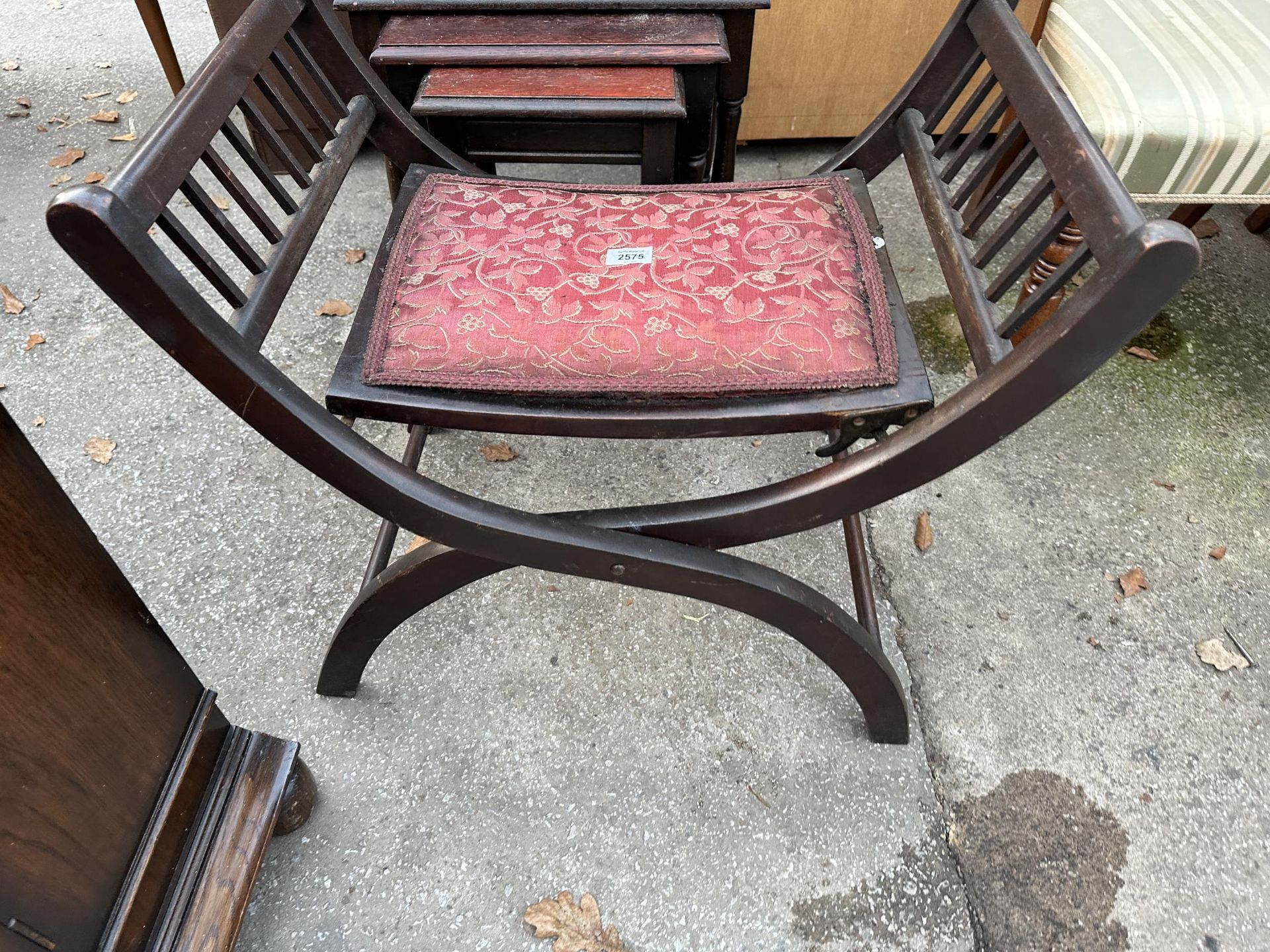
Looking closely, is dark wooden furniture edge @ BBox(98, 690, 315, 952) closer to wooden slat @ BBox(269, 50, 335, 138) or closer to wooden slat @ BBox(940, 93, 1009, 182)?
wooden slat @ BBox(269, 50, 335, 138)

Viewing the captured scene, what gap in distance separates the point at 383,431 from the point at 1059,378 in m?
1.42

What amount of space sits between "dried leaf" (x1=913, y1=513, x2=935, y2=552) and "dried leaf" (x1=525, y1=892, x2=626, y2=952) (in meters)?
0.89

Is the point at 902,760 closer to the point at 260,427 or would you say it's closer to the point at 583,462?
the point at 583,462

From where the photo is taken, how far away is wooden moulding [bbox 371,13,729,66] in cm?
140

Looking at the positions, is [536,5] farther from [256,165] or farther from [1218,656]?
[1218,656]

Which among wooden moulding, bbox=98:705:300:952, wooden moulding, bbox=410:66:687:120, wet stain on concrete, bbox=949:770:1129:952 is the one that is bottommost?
wet stain on concrete, bbox=949:770:1129:952

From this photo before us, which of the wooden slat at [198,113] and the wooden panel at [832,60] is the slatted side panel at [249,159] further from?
the wooden panel at [832,60]

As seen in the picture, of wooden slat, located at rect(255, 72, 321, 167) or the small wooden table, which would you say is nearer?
wooden slat, located at rect(255, 72, 321, 167)

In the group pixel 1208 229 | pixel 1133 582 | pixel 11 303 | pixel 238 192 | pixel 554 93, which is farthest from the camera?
pixel 1208 229

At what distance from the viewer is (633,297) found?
1043 mm

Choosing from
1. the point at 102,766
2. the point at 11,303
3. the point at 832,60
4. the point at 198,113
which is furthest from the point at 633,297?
the point at 11,303

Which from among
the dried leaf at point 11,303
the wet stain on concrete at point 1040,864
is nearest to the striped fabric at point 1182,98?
the wet stain on concrete at point 1040,864

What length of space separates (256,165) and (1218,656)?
172 cm

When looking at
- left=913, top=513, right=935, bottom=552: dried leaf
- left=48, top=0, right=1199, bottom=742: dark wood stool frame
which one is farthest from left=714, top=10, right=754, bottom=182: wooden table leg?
left=913, top=513, right=935, bottom=552: dried leaf
